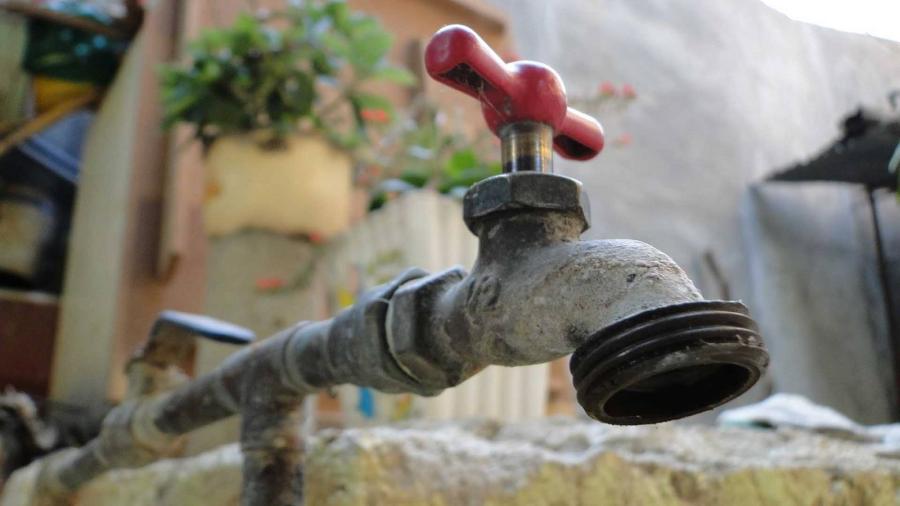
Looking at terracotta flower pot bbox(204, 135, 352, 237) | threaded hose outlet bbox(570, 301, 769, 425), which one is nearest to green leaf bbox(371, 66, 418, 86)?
terracotta flower pot bbox(204, 135, 352, 237)

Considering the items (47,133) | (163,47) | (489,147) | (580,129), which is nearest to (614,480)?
(580,129)

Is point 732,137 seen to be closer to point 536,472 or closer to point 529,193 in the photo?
point 536,472

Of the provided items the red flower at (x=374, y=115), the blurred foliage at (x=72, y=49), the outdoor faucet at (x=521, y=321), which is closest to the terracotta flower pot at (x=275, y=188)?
the red flower at (x=374, y=115)

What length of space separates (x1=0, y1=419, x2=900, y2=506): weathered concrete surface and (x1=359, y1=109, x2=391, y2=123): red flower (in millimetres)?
596

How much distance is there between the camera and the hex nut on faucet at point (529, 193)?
41 cm

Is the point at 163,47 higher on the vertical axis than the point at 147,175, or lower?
A: higher

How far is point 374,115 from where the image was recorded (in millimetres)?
1287

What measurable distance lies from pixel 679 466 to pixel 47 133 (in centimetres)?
168

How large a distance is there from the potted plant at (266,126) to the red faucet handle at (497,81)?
727 mm

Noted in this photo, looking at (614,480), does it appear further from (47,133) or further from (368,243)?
(47,133)

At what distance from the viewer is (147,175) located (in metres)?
1.46

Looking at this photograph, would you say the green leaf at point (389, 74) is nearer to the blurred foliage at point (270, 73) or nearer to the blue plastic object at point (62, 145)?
the blurred foliage at point (270, 73)

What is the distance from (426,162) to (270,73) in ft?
0.84

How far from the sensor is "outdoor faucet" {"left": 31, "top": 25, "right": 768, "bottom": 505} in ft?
1.02
